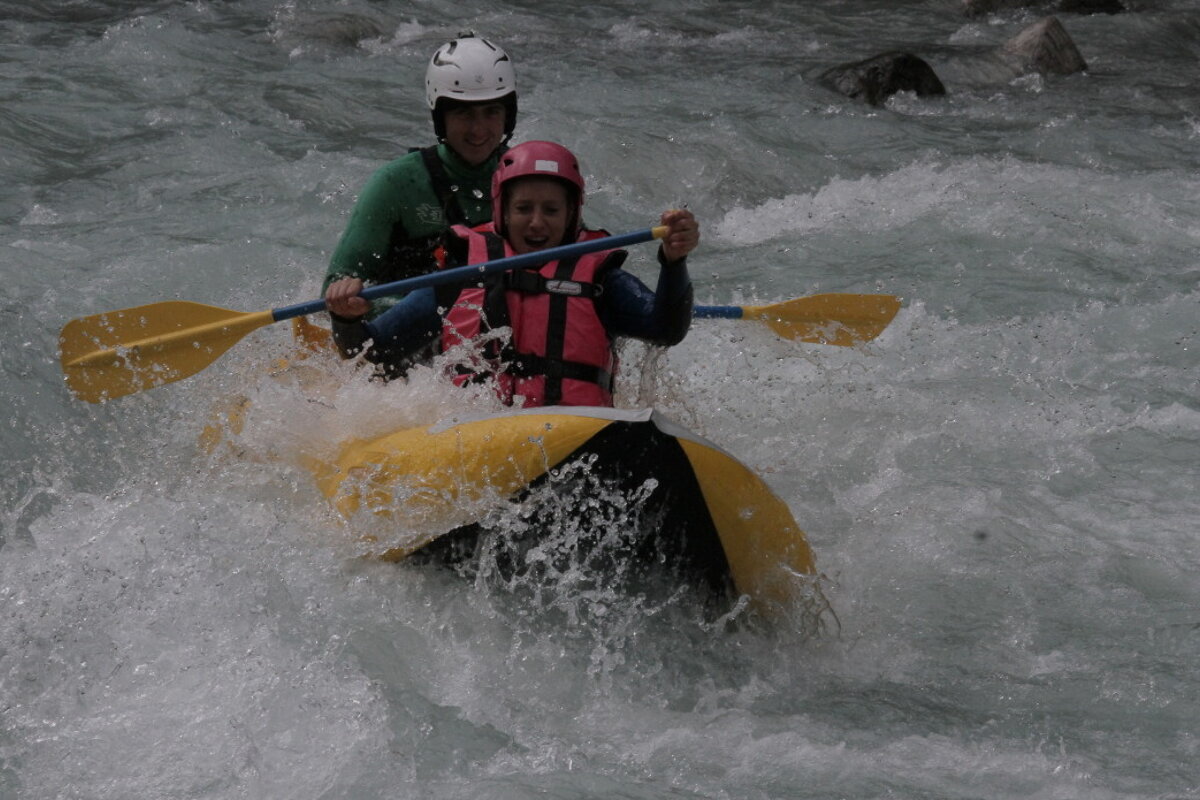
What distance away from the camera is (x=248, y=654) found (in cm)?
356

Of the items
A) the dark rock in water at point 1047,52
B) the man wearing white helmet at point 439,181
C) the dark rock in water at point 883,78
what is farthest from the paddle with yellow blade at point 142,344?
the dark rock in water at point 1047,52

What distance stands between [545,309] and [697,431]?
1339mm

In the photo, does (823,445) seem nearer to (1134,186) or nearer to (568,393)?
(568,393)

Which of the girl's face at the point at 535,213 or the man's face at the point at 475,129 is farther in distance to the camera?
the man's face at the point at 475,129

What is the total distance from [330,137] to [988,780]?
21.3ft

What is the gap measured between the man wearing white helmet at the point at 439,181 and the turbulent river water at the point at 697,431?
20.4 inches

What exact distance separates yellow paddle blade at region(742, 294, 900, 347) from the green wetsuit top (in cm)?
103

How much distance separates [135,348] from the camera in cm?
438

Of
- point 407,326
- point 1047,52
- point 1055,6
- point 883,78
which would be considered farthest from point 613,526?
point 1055,6

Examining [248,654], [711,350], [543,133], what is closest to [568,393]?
[248,654]

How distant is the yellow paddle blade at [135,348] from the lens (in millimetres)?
4363

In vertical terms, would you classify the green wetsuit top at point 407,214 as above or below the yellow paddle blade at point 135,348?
above

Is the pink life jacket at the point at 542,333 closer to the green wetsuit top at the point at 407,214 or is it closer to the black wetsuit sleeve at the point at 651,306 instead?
the black wetsuit sleeve at the point at 651,306

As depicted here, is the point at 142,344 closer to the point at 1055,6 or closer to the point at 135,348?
the point at 135,348
